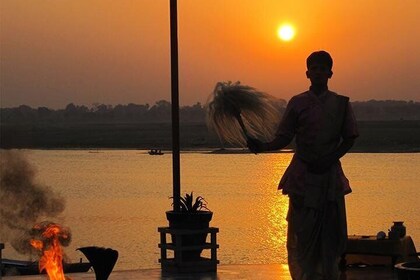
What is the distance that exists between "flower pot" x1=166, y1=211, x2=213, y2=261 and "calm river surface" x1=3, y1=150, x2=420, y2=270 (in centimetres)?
1643

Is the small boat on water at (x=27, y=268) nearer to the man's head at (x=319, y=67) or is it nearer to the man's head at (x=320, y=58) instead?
the man's head at (x=319, y=67)

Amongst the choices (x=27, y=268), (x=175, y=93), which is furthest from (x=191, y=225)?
(x=27, y=268)

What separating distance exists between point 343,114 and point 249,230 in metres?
33.4

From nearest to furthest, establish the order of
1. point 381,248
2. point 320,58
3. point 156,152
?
point 320,58 → point 381,248 → point 156,152

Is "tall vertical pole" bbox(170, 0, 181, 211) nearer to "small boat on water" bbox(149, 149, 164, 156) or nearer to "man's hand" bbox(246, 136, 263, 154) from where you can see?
"man's hand" bbox(246, 136, 263, 154)

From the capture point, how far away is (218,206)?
176 feet

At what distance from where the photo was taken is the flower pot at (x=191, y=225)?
42.4 feet

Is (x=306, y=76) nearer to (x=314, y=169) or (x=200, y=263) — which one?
(x=314, y=169)

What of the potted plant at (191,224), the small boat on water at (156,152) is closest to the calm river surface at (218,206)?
the potted plant at (191,224)

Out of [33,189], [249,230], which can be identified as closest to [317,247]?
[249,230]

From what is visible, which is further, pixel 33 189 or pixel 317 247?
pixel 33 189

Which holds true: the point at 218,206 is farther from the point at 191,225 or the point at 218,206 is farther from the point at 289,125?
the point at 289,125

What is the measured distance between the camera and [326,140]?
8.86 meters

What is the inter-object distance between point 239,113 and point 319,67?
765 millimetres
